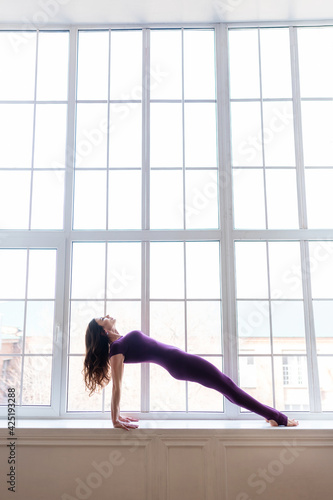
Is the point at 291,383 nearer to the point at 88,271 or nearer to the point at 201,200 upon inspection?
the point at 201,200

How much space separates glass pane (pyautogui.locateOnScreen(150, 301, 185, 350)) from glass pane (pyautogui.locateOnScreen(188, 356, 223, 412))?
32 cm

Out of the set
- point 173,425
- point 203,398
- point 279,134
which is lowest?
point 173,425

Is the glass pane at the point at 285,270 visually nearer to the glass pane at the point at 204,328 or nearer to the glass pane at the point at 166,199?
the glass pane at the point at 204,328

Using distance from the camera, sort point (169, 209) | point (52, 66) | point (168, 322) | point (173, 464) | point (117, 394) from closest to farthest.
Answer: point (173, 464) < point (117, 394) < point (168, 322) < point (169, 209) < point (52, 66)

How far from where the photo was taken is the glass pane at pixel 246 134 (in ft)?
11.6

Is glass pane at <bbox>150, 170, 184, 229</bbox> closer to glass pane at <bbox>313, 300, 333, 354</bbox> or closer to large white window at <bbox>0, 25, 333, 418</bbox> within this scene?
large white window at <bbox>0, 25, 333, 418</bbox>

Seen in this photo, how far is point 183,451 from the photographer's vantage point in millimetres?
2785

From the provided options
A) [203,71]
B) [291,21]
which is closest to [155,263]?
[203,71]

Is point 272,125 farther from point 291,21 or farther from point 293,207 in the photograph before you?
point 291,21

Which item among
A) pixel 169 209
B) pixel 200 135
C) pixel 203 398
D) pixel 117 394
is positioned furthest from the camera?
pixel 200 135

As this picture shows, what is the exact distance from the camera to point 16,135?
361 centimetres

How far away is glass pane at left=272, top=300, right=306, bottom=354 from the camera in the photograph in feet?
10.8

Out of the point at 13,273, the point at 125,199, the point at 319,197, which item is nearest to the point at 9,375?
the point at 13,273

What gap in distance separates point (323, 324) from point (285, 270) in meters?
0.50
